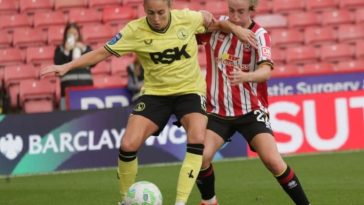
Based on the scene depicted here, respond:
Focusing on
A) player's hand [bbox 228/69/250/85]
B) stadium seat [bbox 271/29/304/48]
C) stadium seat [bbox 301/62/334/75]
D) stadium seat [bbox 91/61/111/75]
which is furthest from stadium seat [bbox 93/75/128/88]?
player's hand [bbox 228/69/250/85]

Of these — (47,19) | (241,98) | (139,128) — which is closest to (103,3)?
(47,19)

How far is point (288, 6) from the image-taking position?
19.6 m

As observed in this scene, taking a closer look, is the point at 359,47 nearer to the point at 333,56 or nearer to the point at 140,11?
the point at 333,56

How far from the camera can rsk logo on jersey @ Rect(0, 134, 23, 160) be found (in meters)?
13.8

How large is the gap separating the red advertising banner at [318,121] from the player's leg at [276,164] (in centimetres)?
666

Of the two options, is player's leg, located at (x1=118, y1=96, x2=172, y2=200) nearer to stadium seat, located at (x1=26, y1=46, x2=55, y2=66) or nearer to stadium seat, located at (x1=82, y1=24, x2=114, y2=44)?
stadium seat, located at (x1=26, y1=46, x2=55, y2=66)

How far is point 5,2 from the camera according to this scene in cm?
1880

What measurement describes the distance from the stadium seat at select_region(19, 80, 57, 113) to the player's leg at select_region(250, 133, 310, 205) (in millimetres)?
9010

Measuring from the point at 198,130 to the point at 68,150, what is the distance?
624cm

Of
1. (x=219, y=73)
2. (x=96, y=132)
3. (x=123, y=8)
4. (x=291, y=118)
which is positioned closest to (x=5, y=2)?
(x=123, y=8)

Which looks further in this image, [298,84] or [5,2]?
[5,2]

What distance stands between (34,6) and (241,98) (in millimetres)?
11067

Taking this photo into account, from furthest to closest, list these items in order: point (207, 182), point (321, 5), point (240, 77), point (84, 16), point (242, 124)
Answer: point (321, 5) → point (84, 16) → point (207, 182) → point (242, 124) → point (240, 77)

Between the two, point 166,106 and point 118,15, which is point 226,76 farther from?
point 118,15
